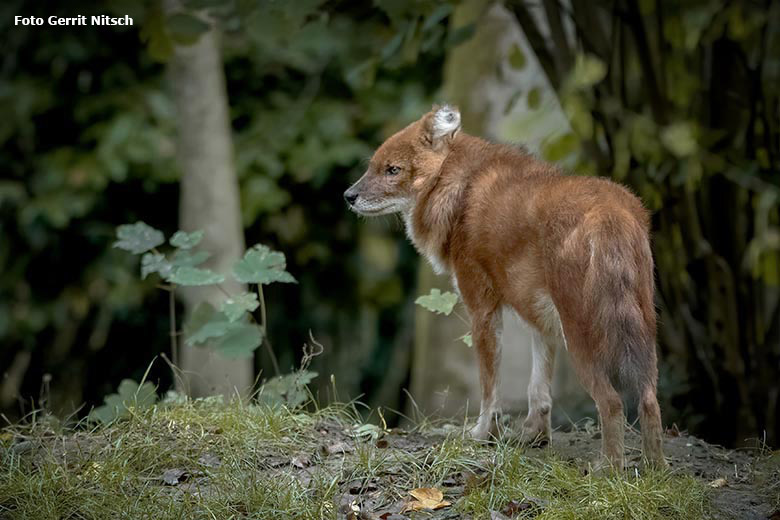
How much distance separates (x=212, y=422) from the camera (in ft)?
18.0

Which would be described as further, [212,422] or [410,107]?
[410,107]

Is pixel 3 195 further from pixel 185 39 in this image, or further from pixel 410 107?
pixel 185 39

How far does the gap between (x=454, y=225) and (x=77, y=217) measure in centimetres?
684

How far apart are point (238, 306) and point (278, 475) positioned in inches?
61.2

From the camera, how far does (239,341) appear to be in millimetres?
6301

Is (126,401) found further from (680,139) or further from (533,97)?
(680,139)

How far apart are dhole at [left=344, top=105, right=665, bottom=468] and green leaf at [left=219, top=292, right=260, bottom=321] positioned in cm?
80

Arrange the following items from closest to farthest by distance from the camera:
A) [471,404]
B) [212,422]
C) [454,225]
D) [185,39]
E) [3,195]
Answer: [212,422], [454,225], [185,39], [471,404], [3,195]

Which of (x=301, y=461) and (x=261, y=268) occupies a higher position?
(x=261, y=268)

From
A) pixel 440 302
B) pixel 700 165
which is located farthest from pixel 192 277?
pixel 700 165

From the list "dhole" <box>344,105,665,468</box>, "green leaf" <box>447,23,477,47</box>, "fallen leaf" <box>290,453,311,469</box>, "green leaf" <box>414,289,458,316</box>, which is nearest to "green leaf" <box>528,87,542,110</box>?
"green leaf" <box>447,23,477,47</box>

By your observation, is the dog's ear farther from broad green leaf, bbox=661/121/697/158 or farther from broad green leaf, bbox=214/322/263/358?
broad green leaf, bbox=661/121/697/158

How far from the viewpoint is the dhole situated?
478 centimetres

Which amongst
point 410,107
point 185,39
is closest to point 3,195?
point 410,107
